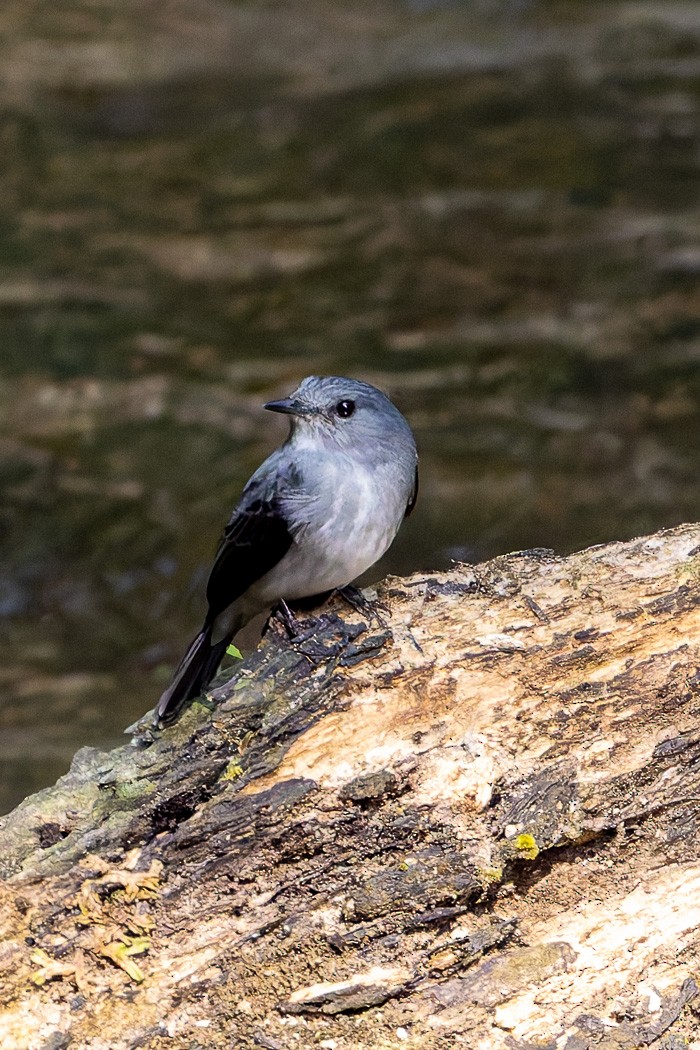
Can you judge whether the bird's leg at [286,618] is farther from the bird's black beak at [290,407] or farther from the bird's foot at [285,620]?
the bird's black beak at [290,407]

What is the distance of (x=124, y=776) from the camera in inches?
137

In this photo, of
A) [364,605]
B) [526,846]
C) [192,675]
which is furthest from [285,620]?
[526,846]

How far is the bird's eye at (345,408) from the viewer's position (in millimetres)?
4441

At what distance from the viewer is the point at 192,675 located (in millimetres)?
4133

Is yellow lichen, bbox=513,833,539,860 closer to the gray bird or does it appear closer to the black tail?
the black tail

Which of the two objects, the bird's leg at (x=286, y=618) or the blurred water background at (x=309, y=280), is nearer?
the bird's leg at (x=286, y=618)

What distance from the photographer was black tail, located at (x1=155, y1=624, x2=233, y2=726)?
3.70 meters

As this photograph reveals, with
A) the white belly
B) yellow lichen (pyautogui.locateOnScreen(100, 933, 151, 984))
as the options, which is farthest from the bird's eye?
yellow lichen (pyautogui.locateOnScreen(100, 933, 151, 984))

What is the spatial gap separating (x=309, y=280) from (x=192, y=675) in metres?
7.11

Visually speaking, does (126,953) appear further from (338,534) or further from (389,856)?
(338,534)

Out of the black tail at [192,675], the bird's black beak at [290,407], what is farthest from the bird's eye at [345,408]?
the black tail at [192,675]

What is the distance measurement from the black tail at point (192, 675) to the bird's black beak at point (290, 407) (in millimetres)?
808

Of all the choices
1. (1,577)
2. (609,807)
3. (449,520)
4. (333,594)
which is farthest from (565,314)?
(609,807)

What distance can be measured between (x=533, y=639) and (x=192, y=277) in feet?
25.3
